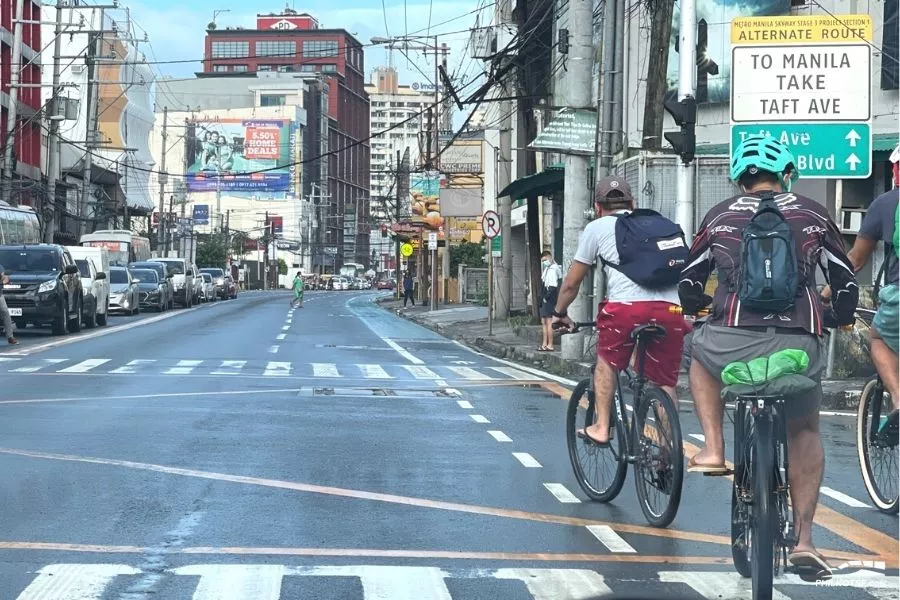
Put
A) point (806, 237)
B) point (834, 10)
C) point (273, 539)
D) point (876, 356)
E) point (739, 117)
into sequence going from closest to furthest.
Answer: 1. point (806, 237)
2. point (273, 539)
3. point (876, 356)
4. point (739, 117)
5. point (834, 10)

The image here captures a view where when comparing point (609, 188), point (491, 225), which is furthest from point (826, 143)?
point (491, 225)

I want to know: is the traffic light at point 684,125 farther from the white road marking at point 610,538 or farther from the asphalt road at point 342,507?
the white road marking at point 610,538

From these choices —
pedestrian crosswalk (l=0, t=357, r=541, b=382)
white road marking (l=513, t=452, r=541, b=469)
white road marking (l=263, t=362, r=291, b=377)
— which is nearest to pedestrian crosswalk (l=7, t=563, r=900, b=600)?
white road marking (l=513, t=452, r=541, b=469)

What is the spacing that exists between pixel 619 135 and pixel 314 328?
15537 millimetres

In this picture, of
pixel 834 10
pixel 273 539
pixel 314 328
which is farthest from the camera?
pixel 314 328

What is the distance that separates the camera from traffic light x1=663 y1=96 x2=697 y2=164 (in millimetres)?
17250

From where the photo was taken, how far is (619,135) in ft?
72.4

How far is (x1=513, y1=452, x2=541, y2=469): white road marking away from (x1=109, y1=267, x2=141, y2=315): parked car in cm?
3526

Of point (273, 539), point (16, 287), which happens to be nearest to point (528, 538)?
point (273, 539)

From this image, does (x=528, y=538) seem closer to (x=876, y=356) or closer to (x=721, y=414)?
(x=721, y=414)

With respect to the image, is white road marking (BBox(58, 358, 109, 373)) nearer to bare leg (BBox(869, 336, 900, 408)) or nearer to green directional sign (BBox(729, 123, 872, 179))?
green directional sign (BBox(729, 123, 872, 179))

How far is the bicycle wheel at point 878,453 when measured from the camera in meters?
8.21

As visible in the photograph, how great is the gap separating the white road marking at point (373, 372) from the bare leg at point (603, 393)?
35.3 feet

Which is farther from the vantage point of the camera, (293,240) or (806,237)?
(293,240)
